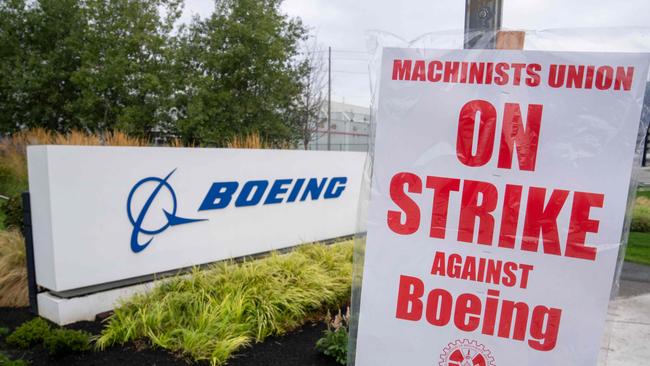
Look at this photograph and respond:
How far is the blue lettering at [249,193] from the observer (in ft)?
21.3

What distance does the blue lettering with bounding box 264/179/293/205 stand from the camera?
6.95 meters

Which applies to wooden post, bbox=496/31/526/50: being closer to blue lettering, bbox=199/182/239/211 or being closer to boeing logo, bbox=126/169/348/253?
boeing logo, bbox=126/169/348/253

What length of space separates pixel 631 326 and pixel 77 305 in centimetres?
601

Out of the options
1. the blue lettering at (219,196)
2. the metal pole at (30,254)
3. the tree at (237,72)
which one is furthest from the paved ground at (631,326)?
the tree at (237,72)

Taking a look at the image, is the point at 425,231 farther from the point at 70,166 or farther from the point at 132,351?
the point at 70,166

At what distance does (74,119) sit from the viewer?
19.3 metres

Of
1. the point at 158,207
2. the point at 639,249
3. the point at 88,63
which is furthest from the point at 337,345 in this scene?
the point at 88,63

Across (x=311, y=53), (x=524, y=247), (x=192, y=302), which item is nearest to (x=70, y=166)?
(x=192, y=302)

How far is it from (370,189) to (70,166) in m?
3.56

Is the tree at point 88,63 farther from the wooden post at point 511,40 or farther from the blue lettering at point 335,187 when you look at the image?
the wooden post at point 511,40

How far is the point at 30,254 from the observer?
4.74 m

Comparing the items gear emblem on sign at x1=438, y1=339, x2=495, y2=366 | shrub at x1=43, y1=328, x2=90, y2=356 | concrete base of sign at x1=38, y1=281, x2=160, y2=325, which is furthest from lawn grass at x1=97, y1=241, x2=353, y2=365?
gear emblem on sign at x1=438, y1=339, x2=495, y2=366

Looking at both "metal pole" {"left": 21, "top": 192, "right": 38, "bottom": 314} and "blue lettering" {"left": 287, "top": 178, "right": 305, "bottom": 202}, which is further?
"blue lettering" {"left": 287, "top": 178, "right": 305, "bottom": 202}

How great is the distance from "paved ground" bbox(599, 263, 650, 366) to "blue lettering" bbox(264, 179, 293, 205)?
14.9 feet
